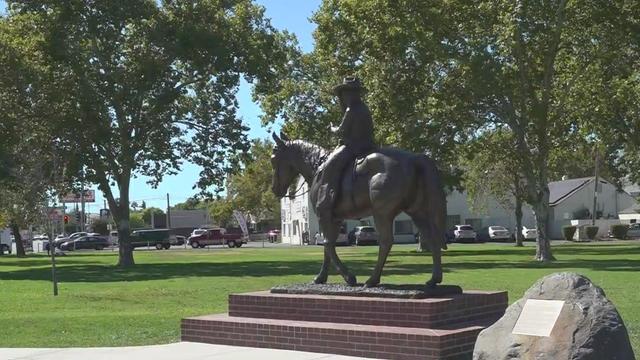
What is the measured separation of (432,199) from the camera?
11.7 meters

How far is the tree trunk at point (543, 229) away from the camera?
35.9 metres

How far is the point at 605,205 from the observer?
8850 centimetres

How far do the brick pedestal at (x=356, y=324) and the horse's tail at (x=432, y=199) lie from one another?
2.92ft

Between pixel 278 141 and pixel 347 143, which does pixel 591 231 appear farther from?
pixel 347 143

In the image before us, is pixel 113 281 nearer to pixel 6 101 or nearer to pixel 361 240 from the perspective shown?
pixel 6 101

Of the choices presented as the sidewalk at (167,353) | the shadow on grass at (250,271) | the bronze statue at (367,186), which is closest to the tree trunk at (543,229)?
the shadow on grass at (250,271)

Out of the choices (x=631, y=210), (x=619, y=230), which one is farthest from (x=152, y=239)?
(x=631, y=210)

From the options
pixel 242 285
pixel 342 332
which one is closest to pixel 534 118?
pixel 242 285

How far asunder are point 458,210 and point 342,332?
78.7 m

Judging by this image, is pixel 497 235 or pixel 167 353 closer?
pixel 167 353

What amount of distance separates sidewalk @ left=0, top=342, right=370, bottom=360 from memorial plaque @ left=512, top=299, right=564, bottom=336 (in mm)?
3024

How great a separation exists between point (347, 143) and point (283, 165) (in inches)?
59.3

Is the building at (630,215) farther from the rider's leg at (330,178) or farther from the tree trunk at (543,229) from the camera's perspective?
the rider's leg at (330,178)

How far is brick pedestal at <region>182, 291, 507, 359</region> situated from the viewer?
10258 mm
